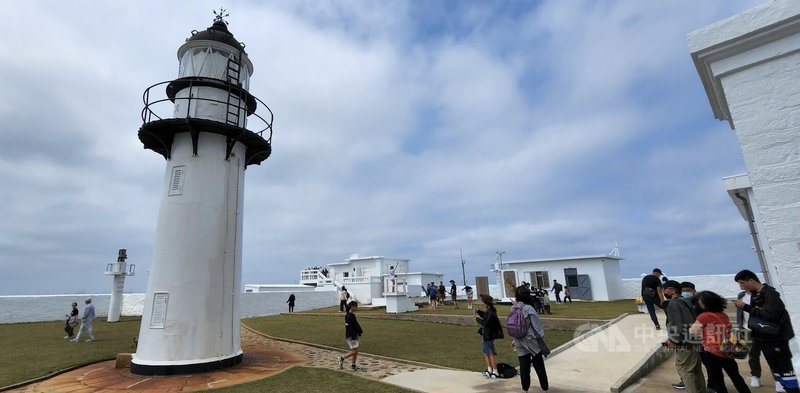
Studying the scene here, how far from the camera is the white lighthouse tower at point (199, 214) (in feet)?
28.2

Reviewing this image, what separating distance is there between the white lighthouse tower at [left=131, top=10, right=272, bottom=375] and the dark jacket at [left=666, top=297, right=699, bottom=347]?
9.24 m

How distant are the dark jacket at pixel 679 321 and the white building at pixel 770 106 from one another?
2238mm

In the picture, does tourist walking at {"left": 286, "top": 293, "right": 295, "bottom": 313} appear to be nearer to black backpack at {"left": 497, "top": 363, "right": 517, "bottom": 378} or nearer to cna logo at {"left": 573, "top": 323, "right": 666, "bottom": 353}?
cna logo at {"left": 573, "top": 323, "right": 666, "bottom": 353}

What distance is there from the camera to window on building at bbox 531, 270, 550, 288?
997 inches

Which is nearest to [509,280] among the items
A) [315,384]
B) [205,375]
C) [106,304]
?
[315,384]

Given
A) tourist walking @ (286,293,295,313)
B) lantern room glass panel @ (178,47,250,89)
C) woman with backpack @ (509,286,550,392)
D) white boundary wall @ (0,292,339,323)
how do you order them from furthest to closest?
tourist walking @ (286,293,295,313), white boundary wall @ (0,292,339,323), lantern room glass panel @ (178,47,250,89), woman with backpack @ (509,286,550,392)

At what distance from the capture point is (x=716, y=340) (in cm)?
447

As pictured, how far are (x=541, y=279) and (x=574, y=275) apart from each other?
2.15 meters

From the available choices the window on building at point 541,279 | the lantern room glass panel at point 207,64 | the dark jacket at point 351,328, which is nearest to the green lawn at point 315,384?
the dark jacket at point 351,328

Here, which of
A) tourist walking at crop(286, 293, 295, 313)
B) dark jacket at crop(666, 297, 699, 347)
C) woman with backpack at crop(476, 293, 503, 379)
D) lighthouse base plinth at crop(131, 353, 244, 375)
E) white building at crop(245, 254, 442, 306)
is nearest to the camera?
dark jacket at crop(666, 297, 699, 347)

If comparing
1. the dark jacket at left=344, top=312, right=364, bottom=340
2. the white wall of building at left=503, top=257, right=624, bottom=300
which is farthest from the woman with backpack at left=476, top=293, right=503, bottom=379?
the white wall of building at left=503, top=257, right=624, bottom=300

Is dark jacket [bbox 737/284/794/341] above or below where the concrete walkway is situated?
above

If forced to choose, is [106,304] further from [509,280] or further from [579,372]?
[579,372]

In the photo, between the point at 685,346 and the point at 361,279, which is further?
the point at 361,279
